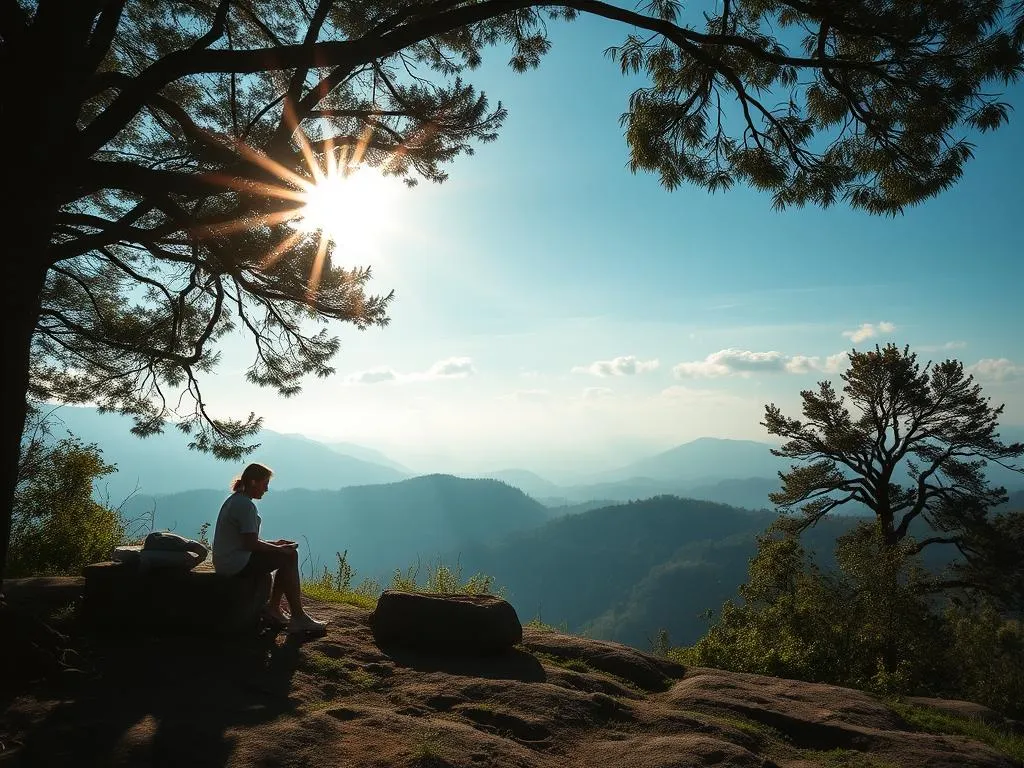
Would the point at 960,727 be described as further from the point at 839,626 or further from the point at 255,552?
the point at 255,552

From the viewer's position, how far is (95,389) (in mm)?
7770

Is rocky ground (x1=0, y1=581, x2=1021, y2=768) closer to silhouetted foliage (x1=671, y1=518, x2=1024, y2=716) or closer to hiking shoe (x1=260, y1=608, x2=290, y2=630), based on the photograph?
hiking shoe (x1=260, y1=608, x2=290, y2=630)

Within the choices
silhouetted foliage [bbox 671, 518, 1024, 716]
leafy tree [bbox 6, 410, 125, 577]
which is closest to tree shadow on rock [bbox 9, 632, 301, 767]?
leafy tree [bbox 6, 410, 125, 577]

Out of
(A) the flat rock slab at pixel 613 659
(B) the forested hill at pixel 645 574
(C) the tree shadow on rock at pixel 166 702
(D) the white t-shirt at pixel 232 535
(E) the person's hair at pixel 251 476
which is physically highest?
(E) the person's hair at pixel 251 476

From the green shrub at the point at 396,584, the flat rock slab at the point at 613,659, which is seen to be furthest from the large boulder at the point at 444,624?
the green shrub at the point at 396,584

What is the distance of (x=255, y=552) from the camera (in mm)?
5324

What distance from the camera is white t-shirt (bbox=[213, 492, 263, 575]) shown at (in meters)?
5.17

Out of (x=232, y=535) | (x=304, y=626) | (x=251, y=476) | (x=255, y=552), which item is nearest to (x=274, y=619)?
(x=304, y=626)

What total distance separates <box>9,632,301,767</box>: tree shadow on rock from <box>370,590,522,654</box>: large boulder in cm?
88

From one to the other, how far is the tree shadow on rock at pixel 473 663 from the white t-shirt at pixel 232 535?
5.09 feet

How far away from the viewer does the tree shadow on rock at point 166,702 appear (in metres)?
3.04

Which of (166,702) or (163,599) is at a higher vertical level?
(163,599)

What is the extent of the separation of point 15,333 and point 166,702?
2.54 meters

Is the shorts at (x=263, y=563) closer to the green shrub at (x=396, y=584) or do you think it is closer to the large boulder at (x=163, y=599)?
the large boulder at (x=163, y=599)
